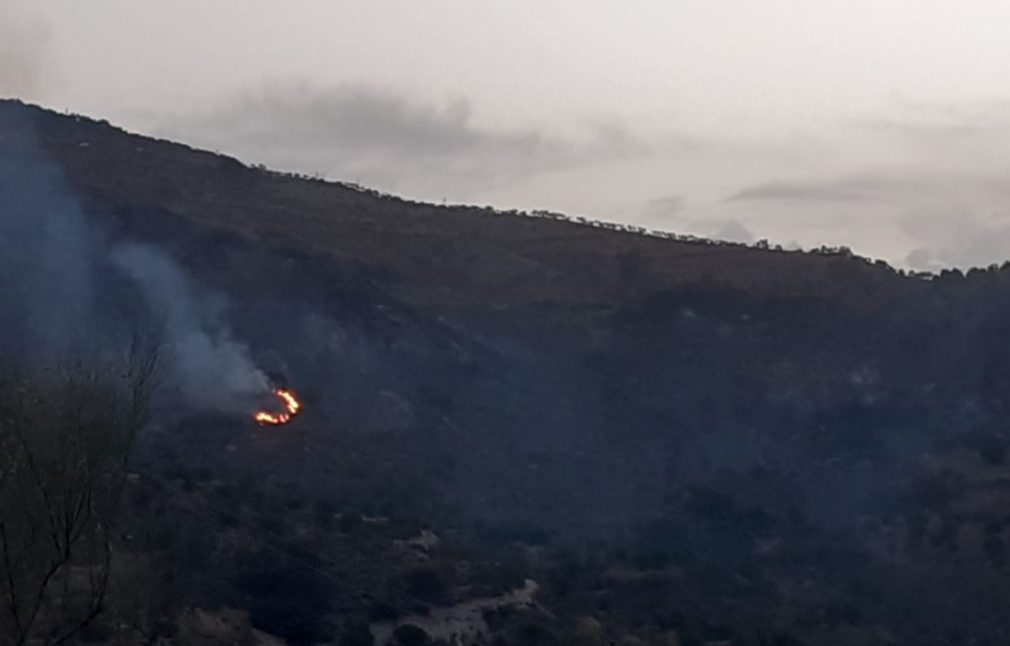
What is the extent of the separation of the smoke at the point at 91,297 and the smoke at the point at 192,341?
40mm

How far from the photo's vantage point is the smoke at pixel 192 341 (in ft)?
201

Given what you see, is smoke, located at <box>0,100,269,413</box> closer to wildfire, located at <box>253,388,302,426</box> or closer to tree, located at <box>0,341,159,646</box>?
wildfire, located at <box>253,388,302,426</box>

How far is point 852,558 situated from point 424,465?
51.1 feet

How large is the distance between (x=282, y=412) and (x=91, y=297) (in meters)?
11.4

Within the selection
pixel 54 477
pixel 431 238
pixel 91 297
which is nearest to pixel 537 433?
pixel 91 297

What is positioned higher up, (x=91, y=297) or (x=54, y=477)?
(x=91, y=297)

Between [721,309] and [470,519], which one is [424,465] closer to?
[470,519]

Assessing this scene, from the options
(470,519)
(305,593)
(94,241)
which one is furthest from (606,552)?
(94,241)

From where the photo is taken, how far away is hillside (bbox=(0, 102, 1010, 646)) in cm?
4684

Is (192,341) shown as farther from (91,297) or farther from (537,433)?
(537,433)

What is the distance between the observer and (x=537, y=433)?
6594cm

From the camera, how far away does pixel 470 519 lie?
183 feet

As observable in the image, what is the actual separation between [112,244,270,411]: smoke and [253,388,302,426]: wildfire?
68 centimetres

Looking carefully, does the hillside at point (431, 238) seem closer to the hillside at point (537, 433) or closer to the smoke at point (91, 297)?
the hillside at point (537, 433)
